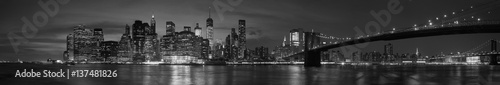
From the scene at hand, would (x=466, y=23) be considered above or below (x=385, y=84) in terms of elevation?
above

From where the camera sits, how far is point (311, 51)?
8581 centimetres

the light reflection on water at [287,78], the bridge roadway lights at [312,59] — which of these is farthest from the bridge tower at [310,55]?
the light reflection on water at [287,78]

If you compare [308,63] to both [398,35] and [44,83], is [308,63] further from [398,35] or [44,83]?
[44,83]

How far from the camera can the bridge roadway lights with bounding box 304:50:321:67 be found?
83.8m

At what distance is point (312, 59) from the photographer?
85.7 metres

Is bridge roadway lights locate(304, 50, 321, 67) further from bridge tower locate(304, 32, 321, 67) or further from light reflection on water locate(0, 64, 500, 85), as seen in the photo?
light reflection on water locate(0, 64, 500, 85)

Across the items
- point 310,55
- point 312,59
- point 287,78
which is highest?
point 310,55

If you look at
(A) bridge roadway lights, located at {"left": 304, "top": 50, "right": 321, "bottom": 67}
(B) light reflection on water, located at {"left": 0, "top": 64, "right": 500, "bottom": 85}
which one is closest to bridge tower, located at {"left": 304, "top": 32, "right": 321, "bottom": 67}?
(A) bridge roadway lights, located at {"left": 304, "top": 50, "right": 321, "bottom": 67}

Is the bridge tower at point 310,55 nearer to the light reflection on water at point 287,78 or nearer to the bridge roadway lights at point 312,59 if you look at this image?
the bridge roadway lights at point 312,59

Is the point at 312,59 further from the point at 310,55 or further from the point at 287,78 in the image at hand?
→ the point at 287,78

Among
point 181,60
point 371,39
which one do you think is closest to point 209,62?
point 181,60

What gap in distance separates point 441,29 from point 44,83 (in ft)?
130

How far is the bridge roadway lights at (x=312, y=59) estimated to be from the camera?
8375 cm

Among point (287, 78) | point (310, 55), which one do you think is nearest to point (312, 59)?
point (310, 55)
